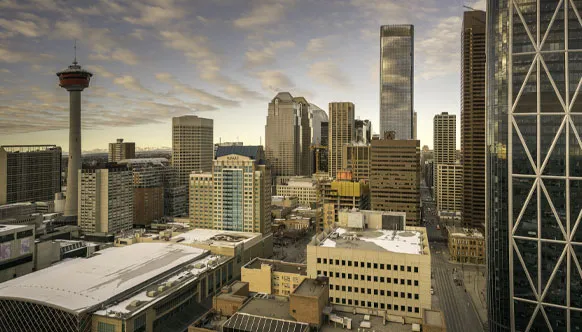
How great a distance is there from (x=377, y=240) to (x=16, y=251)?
3648 inches

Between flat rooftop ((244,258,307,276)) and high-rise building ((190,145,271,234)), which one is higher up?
high-rise building ((190,145,271,234))

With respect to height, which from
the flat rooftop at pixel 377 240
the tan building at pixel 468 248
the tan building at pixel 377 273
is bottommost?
the tan building at pixel 468 248

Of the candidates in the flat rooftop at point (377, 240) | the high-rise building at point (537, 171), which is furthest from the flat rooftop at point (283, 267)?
the high-rise building at point (537, 171)

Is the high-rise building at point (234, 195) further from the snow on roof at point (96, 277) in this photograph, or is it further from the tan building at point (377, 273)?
the tan building at point (377, 273)

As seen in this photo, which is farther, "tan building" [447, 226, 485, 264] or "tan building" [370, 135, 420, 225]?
"tan building" [370, 135, 420, 225]

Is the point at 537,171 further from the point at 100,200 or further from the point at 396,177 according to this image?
the point at 100,200

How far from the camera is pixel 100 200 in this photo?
17838 centimetres

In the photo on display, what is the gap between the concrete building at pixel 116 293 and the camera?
233 feet

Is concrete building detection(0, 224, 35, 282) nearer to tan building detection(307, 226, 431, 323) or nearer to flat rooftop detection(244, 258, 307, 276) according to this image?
flat rooftop detection(244, 258, 307, 276)

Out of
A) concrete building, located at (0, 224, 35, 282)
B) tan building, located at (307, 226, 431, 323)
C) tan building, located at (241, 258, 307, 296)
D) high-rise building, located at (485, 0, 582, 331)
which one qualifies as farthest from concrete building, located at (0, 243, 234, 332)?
high-rise building, located at (485, 0, 582, 331)

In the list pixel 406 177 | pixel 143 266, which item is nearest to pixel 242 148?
pixel 406 177

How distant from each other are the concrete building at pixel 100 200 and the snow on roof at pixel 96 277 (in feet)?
244

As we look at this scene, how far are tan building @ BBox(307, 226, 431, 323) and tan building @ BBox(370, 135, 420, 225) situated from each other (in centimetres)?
10683

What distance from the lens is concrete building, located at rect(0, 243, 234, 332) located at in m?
70.9
